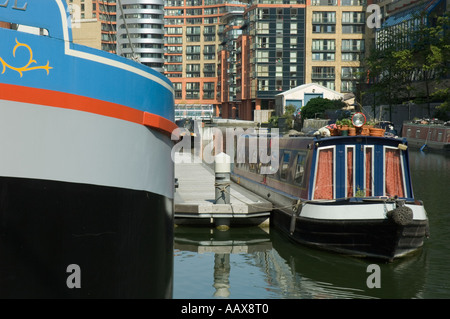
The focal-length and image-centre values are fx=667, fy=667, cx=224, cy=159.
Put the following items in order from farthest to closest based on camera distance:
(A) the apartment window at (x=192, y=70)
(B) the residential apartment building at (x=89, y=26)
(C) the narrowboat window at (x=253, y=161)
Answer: (A) the apartment window at (x=192, y=70)
(C) the narrowboat window at (x=253, y=161)
(B) the residential apartment building at (x=89, y=26)

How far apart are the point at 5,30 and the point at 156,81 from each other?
1.64 meters

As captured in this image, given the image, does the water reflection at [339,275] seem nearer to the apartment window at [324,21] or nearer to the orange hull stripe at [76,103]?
the orange hull stripe at [76,103]

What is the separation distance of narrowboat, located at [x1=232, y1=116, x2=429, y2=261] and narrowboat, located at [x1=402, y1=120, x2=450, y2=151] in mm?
33548

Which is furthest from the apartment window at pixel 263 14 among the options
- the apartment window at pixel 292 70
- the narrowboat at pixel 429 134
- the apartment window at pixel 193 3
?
the apartment window at pixel 193 3

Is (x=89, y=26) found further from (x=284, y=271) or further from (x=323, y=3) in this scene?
(x=323, y=3)

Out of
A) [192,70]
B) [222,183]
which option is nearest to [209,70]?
[192,70]

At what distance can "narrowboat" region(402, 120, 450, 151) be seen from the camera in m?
47.7

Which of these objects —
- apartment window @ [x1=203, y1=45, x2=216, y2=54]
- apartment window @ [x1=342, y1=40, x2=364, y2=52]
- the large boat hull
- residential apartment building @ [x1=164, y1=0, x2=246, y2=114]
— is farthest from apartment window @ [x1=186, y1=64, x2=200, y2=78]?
the large boat hull

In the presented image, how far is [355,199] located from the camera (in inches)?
544

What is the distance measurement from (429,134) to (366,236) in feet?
129

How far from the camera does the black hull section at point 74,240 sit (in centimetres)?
509

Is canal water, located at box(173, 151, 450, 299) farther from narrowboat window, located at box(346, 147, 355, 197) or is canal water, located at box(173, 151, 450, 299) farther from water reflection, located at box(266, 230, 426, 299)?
narrowboat window, located at box(346, 147, 355, 197)

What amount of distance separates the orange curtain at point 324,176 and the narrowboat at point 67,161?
9066 mm
